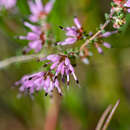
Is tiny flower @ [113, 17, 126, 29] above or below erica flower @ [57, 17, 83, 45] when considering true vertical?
below

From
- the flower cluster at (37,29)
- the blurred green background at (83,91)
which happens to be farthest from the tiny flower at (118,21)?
the blurred green background at (83,91)

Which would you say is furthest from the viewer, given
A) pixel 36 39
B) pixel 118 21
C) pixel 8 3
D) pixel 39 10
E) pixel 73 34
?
pixel 8 3

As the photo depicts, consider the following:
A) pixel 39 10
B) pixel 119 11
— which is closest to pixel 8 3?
pixel 39 10

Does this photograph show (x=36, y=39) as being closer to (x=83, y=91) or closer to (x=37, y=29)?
(x=37, y=29)

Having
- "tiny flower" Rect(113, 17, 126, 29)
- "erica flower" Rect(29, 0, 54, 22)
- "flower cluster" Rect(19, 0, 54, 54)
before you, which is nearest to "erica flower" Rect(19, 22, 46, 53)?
"flower cluster" Rect(19, 0, 54, 54)

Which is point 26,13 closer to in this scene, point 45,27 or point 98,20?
point 45,27

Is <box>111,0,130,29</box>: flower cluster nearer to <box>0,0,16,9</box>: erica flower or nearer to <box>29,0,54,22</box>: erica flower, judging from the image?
<box>29,0,54,22</box>: erica flower

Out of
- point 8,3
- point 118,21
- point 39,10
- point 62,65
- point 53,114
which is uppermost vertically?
point 8,3

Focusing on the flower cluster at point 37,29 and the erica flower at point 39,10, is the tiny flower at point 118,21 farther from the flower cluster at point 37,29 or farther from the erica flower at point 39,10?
the erica flower at point 39,10

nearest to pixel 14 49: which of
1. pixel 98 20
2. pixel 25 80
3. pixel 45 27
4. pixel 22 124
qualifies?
pixel 22 124
